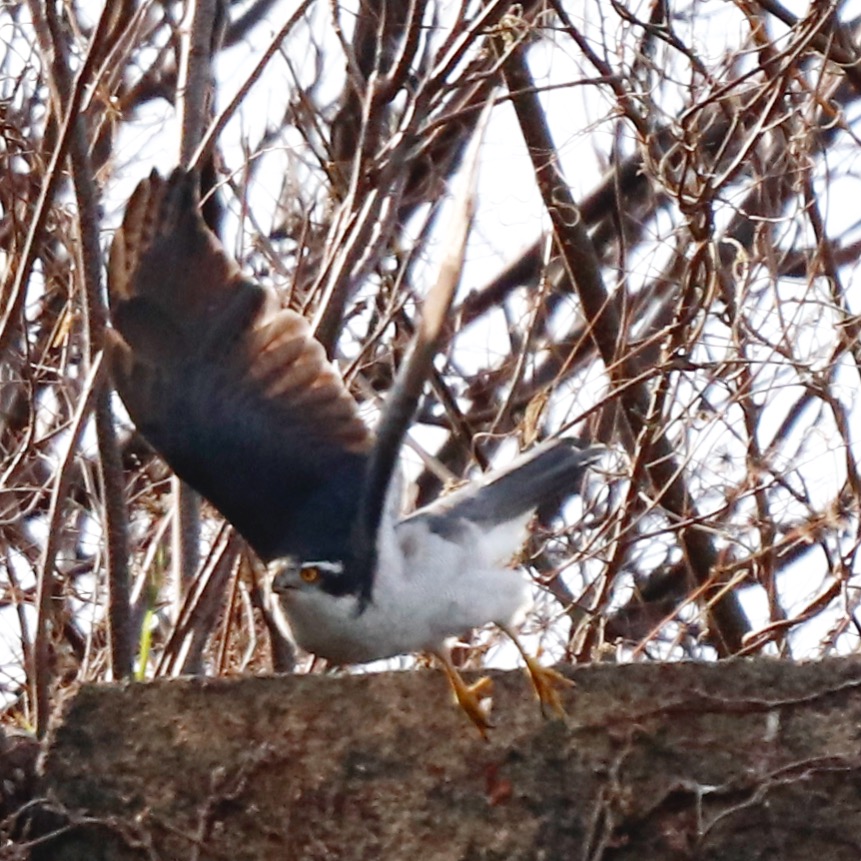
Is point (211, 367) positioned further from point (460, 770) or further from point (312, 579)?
point (460, 770)

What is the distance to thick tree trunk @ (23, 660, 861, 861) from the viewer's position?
2.35 m

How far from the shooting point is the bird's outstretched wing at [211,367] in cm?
338

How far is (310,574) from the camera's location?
2973mm

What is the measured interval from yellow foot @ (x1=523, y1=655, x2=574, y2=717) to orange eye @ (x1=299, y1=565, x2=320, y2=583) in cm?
56

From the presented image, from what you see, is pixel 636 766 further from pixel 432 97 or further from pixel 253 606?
pixel 253 606

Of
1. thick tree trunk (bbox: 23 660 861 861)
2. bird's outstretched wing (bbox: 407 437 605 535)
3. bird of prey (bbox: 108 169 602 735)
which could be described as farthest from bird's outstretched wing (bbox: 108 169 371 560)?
thick tree trunk (bbox: 23 660 861 861)

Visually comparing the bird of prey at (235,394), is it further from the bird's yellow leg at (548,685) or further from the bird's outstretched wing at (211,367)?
the bird's yellow leg at (548,685)

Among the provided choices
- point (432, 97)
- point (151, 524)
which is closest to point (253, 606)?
point (151, 524)

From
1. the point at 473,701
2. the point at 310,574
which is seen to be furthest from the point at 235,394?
the point at 473,701

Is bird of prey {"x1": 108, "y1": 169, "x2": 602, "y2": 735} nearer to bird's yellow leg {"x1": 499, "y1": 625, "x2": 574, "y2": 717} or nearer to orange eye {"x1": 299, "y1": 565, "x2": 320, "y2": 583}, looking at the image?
orange eye {"x1": 299, "y1": 565, "x2": 320, "y2": 583}

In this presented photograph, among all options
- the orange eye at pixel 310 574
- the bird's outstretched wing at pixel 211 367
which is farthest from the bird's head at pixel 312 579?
the bird's outstretched wing at pixel 211 367

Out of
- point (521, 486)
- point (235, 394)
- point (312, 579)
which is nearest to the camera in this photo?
point (312, 579)

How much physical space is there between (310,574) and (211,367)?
0.65 meters

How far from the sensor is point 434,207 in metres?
5.12
